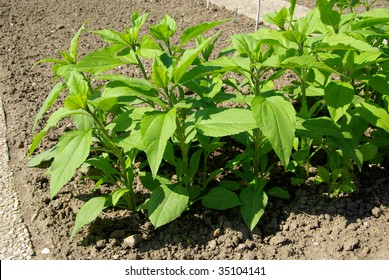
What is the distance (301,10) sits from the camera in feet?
20.2

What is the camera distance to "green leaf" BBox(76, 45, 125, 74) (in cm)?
285

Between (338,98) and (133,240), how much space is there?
1381 millimetres

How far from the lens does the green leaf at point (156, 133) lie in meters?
2.50

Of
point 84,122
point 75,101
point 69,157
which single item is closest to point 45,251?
point 69,157

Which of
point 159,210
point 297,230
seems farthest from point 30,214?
point 297,230

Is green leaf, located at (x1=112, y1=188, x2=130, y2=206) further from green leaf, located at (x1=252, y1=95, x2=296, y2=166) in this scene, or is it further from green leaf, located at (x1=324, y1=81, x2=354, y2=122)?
green leaf, located at (x1=324, y1=81, x2=354, y2=122)

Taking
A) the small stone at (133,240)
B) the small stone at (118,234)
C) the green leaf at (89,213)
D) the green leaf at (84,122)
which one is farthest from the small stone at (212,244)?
the green leaf at (84,122)

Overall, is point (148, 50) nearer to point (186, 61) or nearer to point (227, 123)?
point (186, 61)

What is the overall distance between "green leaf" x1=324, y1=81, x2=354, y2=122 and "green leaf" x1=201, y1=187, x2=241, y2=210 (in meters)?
0.74

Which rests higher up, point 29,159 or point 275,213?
point 275,213

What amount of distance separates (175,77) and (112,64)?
42 cm

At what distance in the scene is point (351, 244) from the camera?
114 inches

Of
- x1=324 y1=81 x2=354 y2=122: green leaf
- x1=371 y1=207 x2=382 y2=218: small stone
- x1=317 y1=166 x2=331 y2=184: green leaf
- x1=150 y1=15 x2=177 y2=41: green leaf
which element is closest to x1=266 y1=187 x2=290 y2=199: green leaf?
x1=317 y1=166 x2=331 y2=184: green leaf
